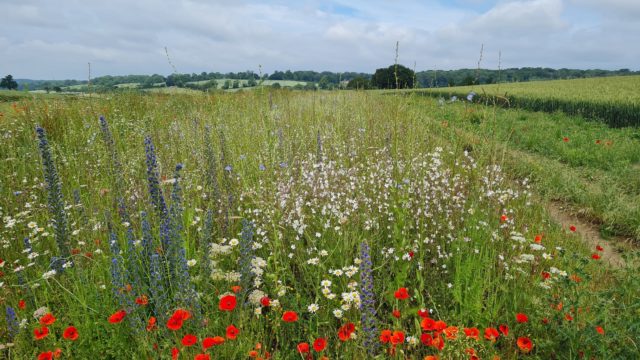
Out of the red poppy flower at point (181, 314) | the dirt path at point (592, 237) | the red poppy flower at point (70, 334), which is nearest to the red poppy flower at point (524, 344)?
the red poppy flower at point (181, 314)

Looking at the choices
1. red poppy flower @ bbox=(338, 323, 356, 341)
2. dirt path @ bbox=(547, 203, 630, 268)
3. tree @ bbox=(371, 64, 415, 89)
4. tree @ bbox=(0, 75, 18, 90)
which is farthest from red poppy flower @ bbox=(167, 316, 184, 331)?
tree @ bbox=(0, 75, 18, 90)

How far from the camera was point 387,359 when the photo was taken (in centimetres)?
239

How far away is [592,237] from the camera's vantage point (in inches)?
192

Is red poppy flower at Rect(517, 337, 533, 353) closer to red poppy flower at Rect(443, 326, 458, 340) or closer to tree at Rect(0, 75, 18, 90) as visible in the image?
red poppy flower at Rect(443, 326, 458, 340)

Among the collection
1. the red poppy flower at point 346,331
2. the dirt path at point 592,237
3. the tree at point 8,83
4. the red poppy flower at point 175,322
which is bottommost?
the dirt path at point 592,237

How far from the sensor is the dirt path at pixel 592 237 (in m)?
4.34

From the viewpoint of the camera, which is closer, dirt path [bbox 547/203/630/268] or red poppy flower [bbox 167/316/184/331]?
red poppy flower [bbox 167/316/184/331]

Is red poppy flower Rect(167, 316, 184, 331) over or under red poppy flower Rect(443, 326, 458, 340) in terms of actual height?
over

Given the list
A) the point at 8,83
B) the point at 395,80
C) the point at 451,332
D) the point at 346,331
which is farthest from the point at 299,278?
the point at 8,83

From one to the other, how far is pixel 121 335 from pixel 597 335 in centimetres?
305

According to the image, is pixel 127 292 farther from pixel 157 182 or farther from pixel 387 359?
pixel 387 359

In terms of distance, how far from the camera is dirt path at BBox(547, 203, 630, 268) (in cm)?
434

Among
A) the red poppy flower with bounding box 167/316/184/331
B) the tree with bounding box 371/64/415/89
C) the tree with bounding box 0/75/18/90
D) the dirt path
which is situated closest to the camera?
the red poppy flower with bounding box 167/316/184/331

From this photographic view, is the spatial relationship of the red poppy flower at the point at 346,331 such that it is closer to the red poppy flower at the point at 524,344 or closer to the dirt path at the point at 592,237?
the red poppy flower at the point at 524,344
